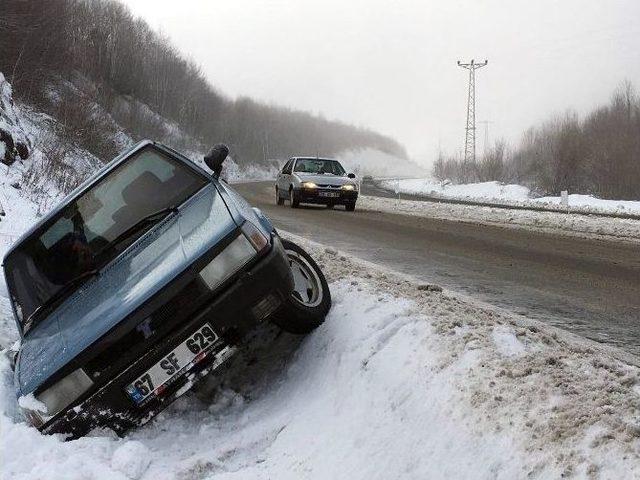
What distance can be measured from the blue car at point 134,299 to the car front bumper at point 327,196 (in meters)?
11.7

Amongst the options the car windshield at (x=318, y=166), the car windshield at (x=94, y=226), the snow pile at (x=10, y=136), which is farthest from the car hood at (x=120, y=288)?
the car windshield at (x=318, y=166)

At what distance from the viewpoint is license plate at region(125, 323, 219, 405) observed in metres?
3.06

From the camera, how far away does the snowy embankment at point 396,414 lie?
7.64ft

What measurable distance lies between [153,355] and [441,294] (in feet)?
8.02

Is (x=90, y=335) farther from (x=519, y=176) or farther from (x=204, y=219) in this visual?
(x=519, y=176)

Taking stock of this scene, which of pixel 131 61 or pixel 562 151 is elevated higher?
pixel 131 61

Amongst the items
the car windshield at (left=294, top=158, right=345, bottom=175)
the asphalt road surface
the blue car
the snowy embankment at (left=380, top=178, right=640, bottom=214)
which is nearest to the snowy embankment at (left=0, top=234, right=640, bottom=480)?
the blue car

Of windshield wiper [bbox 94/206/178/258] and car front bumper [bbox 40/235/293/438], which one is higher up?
windshield wiper [bbox 94/206/178/258]

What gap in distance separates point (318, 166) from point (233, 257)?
45.2 ft

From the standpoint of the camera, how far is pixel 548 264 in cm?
670

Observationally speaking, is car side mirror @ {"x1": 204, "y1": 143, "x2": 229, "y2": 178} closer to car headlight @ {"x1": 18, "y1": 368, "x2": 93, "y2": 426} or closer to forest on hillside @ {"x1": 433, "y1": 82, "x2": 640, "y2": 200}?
car headlight @ {"x1": 18, "y1": 368, "x2": 93, "y2": 426}

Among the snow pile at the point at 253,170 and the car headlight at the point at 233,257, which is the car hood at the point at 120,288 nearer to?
the car headlight at the point at 233,257

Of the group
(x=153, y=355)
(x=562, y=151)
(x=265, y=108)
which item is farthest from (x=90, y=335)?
(x=265, y=108)

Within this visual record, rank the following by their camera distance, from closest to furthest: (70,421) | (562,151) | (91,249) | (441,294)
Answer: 1. (70,421)
2. (91,249)
3. (441,294)
4. (562,151)
